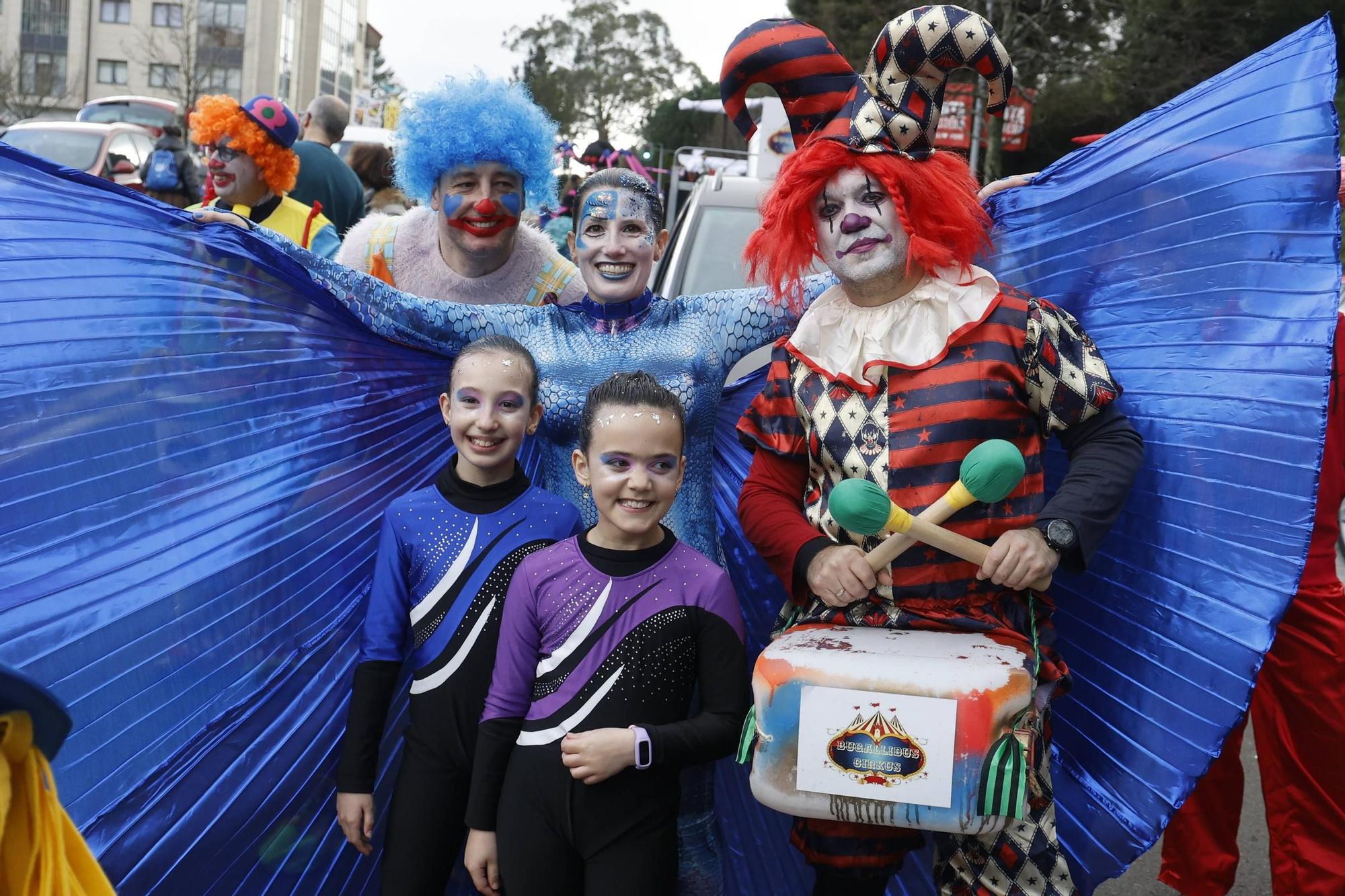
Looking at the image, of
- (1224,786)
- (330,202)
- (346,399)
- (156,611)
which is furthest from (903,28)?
(330,202)

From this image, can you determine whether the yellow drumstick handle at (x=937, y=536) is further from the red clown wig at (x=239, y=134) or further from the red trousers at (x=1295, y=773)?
the red clown wig at (x=239, y=134)

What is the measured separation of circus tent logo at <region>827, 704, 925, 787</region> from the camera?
192 centimetres

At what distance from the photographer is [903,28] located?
2.27 metres

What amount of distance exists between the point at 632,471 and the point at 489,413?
36 centimetres

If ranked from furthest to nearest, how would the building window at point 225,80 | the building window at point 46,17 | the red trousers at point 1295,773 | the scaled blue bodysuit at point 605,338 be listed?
1. the building window at point 46,17
2. the building window at point 225,80
3. the red trousers at point 1295,773
4. the scaled blue bodysuit at point 605,338

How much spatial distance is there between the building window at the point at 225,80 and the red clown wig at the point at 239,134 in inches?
1711

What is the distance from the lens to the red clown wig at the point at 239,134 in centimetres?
455

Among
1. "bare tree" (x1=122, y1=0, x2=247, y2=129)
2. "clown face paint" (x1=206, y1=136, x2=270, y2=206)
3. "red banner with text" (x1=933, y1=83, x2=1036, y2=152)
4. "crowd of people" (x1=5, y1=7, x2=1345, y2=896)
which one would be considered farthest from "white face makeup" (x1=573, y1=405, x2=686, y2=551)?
"bare tree" (x1=122, y1=0, x2=247, y2=129)

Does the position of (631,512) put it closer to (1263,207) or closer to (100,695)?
(100,695)

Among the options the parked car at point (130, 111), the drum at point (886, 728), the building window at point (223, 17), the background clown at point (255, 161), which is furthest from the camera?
the building window at point (223, 17)

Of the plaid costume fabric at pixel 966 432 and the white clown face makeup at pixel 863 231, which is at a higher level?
the white clown face makeup at pixel 863 231

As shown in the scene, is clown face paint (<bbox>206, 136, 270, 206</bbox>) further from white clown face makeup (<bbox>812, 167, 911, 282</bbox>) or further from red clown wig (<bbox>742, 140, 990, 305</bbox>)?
white clown face makeup (<bbox>812, 167, 911, 282</bbox>)

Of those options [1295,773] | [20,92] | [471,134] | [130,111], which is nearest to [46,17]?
[20,92]

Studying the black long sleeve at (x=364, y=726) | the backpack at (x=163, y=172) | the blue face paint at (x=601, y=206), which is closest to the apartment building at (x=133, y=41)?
the backpack at (x=163, y=172)
